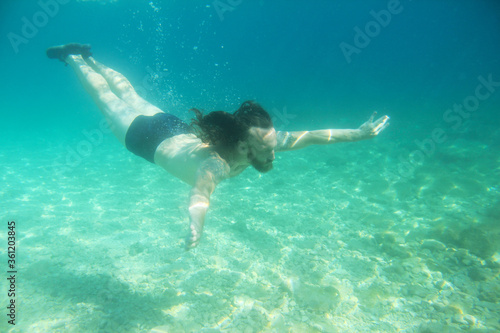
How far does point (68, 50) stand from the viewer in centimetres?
714

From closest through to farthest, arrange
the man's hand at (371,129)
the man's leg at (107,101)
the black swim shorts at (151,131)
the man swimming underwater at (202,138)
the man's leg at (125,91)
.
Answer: the man swimming underwater at (202,138) → the man's hand at (371,129) → the black swim shorts at (151,131) → the man's leg at (107,101) → the man's leg at (125,91)

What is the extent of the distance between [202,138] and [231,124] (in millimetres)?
497

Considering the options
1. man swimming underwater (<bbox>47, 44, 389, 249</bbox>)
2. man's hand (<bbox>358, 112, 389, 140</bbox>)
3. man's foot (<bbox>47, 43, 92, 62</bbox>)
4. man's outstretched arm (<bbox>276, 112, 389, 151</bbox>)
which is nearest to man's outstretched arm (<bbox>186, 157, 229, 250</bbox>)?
man swimming underwater (<bbox>47, 44, 389, 249</bbox>)

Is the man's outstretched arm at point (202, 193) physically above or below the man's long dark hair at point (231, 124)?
below

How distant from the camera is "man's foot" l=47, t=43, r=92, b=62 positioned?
23.2ft

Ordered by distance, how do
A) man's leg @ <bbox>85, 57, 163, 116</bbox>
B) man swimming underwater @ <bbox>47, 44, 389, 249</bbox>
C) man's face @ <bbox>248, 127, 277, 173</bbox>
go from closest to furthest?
1. man swimming underwater @ <bbox>47, 44, 389, 249</bbox>
2. man's face @ <bbox>248, 127, 277, 173</bbox>
3. man's leg @ <bbox>85, 57, 163, 116</bbox>

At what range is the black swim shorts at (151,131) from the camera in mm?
4375

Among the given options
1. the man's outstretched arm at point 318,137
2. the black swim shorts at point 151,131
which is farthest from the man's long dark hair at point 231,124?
the black swim shorts at point 151,131

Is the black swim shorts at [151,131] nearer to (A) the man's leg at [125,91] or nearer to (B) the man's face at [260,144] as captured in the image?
(A) the man's leg at [125,91]

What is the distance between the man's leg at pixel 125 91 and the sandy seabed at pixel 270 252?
3401mm

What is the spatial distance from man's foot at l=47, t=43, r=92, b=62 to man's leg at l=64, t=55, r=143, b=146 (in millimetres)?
167

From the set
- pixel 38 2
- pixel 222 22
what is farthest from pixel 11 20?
pixel 222 22

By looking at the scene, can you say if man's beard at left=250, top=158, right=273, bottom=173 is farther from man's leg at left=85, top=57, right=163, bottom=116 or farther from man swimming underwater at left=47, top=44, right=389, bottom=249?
man's leg at left=85, top=57, right=163, bottom=116

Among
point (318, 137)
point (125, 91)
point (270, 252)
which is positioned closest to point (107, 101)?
point (125, 91)
